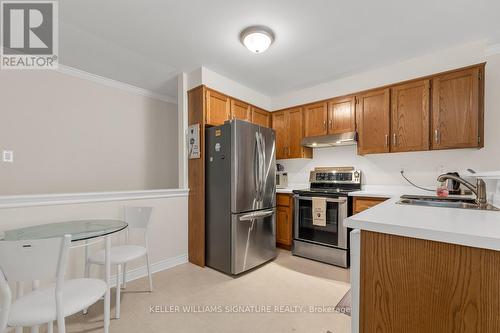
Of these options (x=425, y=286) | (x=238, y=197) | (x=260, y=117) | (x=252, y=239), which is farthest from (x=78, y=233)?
(x=260, y=117)

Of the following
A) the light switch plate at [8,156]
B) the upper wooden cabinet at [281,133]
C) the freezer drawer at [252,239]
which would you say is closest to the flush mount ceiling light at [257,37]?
the upper wooden cabinet at [281,133]

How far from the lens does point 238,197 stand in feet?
8.38

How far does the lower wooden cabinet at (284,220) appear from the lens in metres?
3.25

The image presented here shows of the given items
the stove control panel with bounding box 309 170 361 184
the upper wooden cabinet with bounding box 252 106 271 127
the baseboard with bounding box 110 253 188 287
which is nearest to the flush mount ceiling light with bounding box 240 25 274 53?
→ the upper wooden cabinet with bounding box 252 106 271 127

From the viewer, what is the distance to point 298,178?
12.5ft

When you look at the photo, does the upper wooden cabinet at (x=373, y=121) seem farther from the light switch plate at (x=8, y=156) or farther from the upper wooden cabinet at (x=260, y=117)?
the light switch plate at (x=8, y=156)

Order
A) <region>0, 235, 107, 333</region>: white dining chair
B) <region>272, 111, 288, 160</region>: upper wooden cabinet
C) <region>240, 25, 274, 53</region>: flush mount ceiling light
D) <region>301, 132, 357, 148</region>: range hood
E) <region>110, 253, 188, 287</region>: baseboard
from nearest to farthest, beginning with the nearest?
<region>0, 235, 107, 333</region>: white dining chair → <region>240, 25, 274, 53</region>: flush mount ceiling light → <region>110, 253, 188, 287</region>: baseboard → <region>301, 132, 357, 148</region>: range hood → <region>272, 111, 288, 160</region>: upper wooden cabinet

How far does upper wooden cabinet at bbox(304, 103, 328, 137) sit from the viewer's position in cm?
327

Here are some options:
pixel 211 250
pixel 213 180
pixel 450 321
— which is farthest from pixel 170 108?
pixel 450 321

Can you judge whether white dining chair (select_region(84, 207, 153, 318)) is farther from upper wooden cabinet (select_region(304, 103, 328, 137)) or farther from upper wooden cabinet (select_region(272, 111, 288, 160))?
upper wooden cabinet (select_region(304, 103, 328, 137))

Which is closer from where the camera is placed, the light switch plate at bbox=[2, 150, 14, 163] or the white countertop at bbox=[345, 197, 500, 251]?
the white countertop at bbox=[345, 197, 500, 251]

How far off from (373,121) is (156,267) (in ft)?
10.6

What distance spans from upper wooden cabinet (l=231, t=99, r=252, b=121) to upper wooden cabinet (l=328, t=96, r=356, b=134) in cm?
122

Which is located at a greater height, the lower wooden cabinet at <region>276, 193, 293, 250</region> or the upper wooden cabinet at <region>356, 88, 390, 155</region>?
the upper wooden cabinet at <region>356, 88, 390, 155</region>
